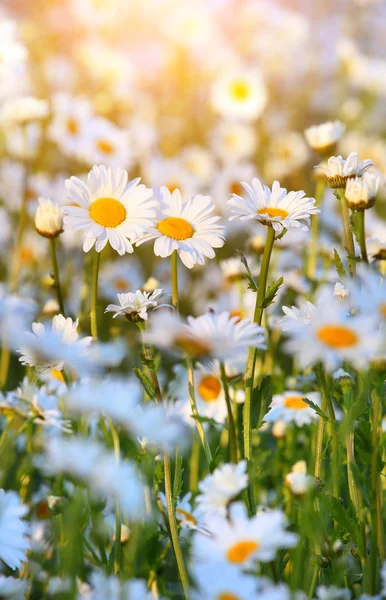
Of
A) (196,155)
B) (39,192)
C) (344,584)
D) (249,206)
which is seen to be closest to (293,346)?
(249,206)

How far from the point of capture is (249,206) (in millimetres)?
852

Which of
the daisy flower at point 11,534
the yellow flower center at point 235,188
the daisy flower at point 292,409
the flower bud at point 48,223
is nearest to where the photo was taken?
the daisy flower at point 11,534

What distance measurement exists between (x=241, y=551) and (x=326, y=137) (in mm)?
754

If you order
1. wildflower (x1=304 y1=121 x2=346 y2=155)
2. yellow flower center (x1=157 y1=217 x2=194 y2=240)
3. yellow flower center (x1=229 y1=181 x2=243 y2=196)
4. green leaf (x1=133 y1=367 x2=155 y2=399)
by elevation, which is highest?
yellow flower center (x1=229 y1=181 x2=243 y2=196)

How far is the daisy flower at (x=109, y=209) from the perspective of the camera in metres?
0.86

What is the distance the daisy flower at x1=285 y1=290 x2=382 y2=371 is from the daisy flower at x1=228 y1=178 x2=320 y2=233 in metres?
0.21

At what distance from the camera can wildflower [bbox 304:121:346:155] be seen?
118cm

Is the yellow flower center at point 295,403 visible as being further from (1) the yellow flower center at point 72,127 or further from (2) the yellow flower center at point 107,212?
(1) the yellow flower center at point 72,127

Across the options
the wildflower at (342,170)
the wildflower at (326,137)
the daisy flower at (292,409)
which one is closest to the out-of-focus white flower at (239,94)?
the wildflower at (326,137)

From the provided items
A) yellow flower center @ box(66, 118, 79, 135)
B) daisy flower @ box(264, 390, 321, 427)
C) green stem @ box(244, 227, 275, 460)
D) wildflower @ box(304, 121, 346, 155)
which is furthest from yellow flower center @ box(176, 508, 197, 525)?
yellow flower center @ box(66, 118, 79, 135)

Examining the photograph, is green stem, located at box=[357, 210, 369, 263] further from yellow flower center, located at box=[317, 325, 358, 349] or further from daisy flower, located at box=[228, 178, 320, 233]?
yellow flower center, located at box=[317, 325, 358, 349]

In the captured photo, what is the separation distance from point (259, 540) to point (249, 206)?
0.39m

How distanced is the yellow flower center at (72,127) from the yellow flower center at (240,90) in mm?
1186

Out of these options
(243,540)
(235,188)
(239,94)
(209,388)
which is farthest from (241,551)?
(239,94)
